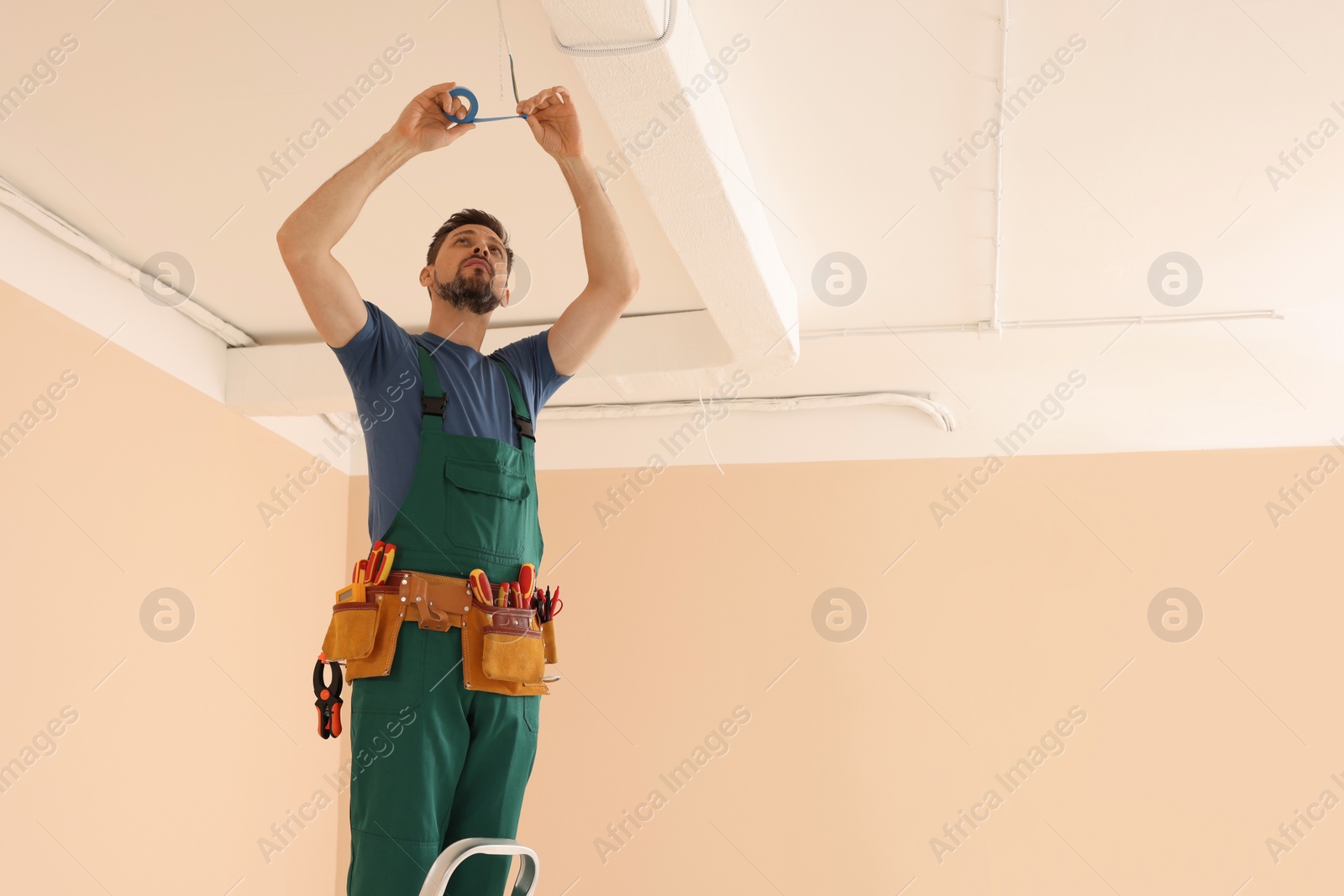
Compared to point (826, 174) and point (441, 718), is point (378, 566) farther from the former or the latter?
point (826, 174)

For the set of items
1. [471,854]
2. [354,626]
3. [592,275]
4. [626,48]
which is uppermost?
[626,48]

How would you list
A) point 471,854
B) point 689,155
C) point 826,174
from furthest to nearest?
point 826,174 → point 689,155 → point 471,854

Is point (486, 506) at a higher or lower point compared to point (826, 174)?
lower

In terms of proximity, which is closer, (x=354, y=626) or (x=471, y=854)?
(x=471, y=854)

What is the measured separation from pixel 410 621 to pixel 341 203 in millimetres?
635

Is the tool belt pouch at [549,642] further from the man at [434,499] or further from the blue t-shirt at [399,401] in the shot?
the blue t-shirt at [399,401]

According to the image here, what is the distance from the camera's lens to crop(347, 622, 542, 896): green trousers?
154 cm

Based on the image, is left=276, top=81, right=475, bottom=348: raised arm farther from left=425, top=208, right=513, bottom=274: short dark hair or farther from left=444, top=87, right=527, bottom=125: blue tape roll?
left=425, top=208, right=513, bottom=274: short dark hair

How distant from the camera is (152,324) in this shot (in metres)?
4.37

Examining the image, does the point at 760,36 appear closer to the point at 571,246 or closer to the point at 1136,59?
the point at 1136,59

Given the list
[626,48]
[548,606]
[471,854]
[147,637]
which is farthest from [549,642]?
[147,637]

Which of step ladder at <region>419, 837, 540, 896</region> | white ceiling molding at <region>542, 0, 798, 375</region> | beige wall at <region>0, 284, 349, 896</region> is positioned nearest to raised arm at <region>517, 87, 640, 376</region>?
white ceiling molding at <region>542, 0, 798, 375</region>

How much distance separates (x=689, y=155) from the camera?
2998 millimetres

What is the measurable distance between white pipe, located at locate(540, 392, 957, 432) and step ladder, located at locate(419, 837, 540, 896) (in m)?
4.06
